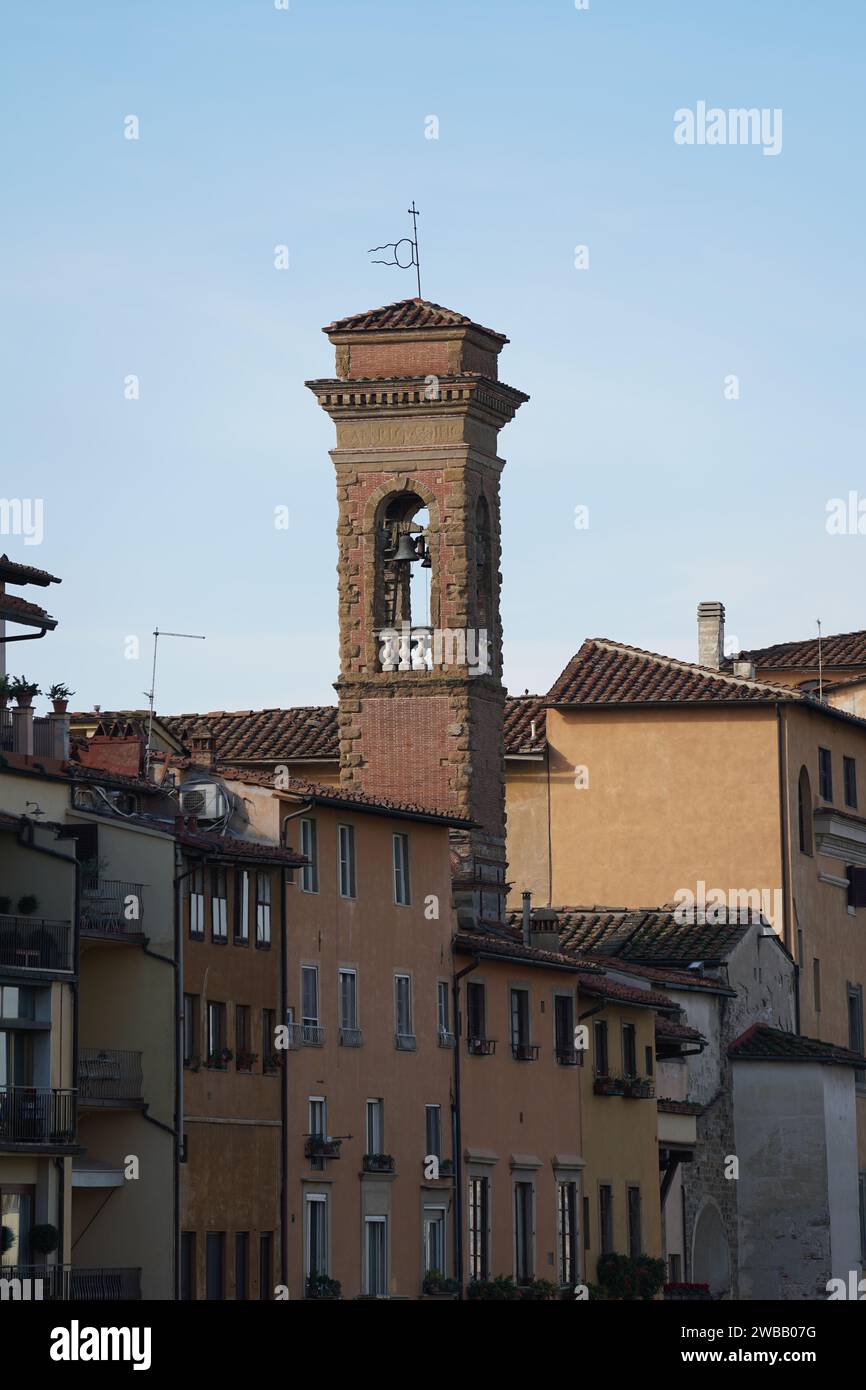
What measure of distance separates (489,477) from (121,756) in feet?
53.6

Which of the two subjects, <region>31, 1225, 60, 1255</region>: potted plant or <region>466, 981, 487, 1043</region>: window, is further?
<region>466, 981, 487, 1043</region>: window

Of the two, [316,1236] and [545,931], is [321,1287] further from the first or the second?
[545,931]

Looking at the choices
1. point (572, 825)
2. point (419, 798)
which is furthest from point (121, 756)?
point (572, 825)

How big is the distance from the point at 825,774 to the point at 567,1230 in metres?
20.7

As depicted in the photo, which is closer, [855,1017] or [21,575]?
[21,575]

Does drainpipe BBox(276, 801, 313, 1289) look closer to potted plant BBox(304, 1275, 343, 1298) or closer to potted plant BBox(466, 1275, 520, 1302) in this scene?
potted plant BBox(304, 1275, 343, 1298)

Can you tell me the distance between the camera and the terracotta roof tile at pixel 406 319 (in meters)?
67.1

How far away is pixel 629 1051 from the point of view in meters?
62.3

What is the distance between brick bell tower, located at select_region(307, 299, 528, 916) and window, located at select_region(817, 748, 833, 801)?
40.0 ft

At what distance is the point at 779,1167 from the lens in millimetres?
65188

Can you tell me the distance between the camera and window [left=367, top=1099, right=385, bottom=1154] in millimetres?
53781

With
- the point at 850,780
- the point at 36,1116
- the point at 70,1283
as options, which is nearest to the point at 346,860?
the point at 36,1116

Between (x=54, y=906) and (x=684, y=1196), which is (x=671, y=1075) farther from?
(x=54, y=906)

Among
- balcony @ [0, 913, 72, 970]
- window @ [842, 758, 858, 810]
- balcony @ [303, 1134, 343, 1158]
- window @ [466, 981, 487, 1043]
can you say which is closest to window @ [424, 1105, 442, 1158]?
window @ [466, 981, 487, 1043]
